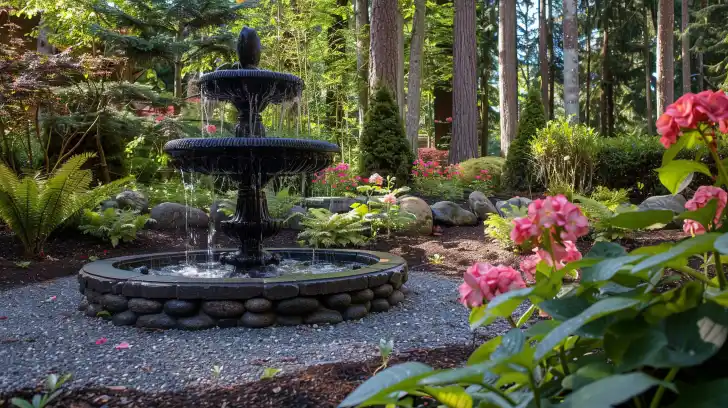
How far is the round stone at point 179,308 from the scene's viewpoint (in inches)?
141

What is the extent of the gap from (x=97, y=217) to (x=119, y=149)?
13.8 feet

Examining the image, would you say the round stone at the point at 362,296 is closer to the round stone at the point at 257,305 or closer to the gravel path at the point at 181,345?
the gravel path at the point at 181,345

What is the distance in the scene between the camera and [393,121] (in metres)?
9.71

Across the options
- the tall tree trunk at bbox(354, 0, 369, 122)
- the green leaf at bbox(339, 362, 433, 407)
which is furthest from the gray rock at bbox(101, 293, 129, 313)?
→ the tall tree trunk at bbox(354, 0, 369, 122)

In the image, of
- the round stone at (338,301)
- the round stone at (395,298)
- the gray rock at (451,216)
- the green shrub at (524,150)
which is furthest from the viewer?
the green shrub at (524,150)

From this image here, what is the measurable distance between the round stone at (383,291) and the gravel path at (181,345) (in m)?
0.15

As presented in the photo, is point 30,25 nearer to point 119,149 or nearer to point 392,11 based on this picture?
point 119,149

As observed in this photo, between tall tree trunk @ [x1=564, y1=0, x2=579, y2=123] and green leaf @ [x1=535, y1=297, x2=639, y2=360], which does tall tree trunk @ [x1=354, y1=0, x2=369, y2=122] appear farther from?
green leaf @ [x1=535, y1=297, x2=639, y2=360]

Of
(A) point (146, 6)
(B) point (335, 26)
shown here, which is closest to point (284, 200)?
(A) point (146, 6)

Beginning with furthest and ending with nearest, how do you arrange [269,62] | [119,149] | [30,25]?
[30,25]
[269,62]
[119,149]

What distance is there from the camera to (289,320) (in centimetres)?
370

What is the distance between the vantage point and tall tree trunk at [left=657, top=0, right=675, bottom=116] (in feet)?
44.2

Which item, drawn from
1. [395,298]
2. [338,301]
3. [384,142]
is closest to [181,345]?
[338,301]

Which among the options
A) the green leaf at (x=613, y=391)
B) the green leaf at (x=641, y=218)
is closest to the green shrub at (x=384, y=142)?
the green leaf at (x=641, y=218)
